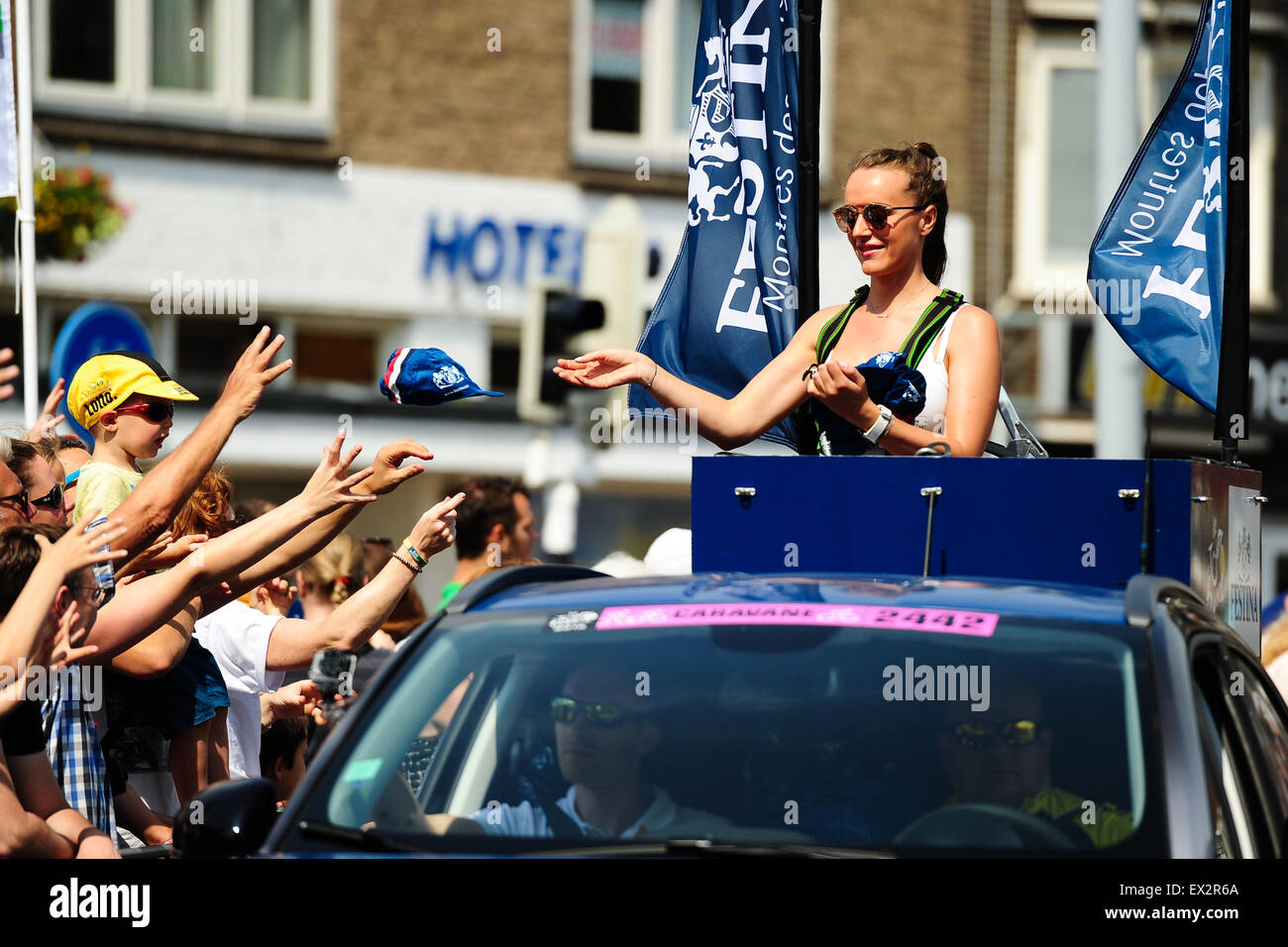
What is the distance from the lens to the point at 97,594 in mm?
4188

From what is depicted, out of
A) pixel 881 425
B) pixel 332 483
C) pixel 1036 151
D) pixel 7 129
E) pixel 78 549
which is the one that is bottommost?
pixel 78 549

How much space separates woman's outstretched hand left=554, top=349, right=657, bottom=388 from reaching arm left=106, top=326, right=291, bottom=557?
83cm

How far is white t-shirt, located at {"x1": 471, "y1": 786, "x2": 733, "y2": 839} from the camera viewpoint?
330 centimetres

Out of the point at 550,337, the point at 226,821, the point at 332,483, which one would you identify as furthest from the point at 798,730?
the point at 550,337

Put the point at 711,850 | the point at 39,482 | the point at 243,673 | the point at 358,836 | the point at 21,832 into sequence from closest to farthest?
1. the point at 711,850
2. the point at 358,836
3. the point at 21,832
4. the point at 39,482
5. the point at 243,673

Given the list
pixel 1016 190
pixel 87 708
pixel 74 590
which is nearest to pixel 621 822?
pixel 74 590

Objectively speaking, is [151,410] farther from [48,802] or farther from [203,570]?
[48,802]

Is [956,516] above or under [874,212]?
under

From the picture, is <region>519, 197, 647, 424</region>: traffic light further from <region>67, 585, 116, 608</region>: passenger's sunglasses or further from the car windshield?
the car windshield

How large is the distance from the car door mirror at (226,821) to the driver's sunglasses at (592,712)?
1.95 feet

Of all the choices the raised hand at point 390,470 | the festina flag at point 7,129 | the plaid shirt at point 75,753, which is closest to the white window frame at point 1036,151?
the festina flag at point 7,129

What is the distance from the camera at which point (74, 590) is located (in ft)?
12.9

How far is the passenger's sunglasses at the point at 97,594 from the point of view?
156 inches

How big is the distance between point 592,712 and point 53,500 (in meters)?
2.09
